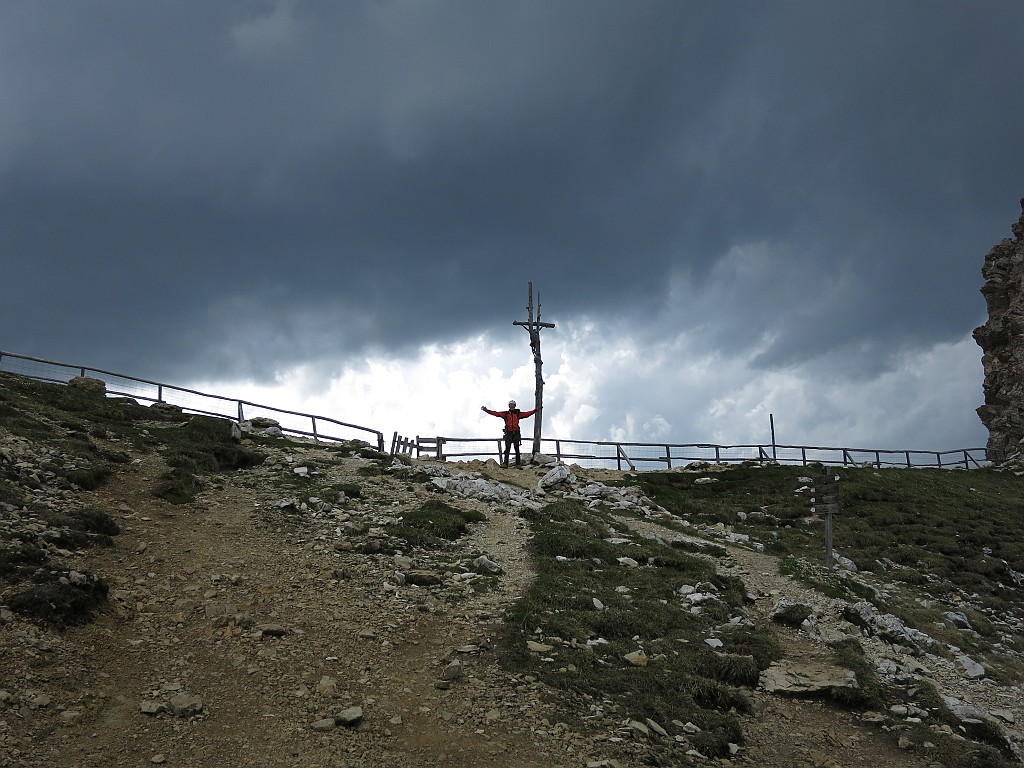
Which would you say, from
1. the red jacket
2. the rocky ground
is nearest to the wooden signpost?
the rocky ground

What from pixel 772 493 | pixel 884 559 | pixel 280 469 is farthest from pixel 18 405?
pixel 772 493

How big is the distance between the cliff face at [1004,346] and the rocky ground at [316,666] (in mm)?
46230

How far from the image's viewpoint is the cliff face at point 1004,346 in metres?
49.5

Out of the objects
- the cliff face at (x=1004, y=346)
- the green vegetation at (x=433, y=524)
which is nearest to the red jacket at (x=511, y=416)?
the green vegetation at (x=433, y=524)

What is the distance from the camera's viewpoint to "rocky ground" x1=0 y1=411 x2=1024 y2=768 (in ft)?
23.7

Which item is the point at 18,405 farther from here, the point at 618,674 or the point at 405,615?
the point at 618,674

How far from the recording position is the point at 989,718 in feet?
32.8

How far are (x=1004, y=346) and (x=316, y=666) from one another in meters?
61.5

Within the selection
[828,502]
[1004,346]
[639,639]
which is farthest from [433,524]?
[1004,346]

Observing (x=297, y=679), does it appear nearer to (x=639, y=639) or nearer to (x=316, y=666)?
(x=316, y=666)

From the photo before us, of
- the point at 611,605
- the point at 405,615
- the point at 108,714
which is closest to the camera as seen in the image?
the point at 108,714

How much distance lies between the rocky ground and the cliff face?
46230 millimetres

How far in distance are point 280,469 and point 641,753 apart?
1511cm

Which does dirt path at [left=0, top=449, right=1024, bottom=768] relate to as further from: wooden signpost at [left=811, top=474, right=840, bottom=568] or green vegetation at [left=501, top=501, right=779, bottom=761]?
wooden signpost at [left=811, top=474, right=840, bottom=568]
